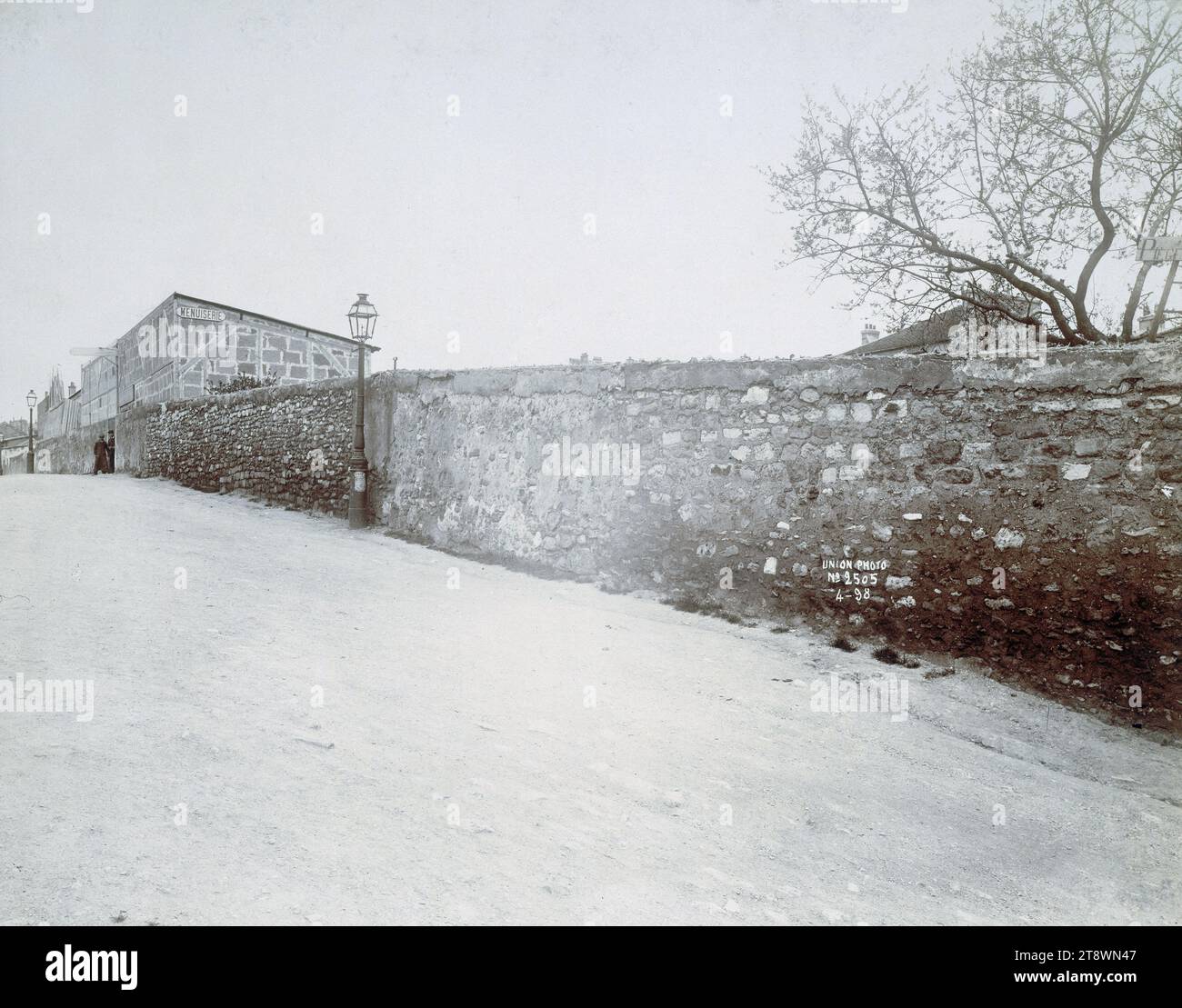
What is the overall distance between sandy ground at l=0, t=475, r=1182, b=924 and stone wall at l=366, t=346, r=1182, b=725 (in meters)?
0.48

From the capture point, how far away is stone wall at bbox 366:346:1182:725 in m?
5.06

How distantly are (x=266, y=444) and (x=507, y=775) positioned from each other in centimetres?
1092

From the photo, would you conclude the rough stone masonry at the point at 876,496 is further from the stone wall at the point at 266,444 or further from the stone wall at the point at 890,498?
the stone wall at the point at 266,444

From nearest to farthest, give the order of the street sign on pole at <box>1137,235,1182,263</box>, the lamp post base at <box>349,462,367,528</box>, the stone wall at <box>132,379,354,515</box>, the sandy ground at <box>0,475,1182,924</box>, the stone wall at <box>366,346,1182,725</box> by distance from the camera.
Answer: the sandy ground at <box>0,475,1182,924</box>
the stone wall at <box>366,346,1182,725</box>
the street sign on pole at <box>1137,235,1182,263</box>
the lamp post base at <box>349,462,367,528</box>
the stone wall at <box>132,379,354,515</box>

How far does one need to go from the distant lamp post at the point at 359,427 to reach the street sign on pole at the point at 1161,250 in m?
9.67

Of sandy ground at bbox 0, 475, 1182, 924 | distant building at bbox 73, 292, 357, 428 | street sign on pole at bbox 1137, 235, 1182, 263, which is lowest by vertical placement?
sandy ground at bbox 0, 475, 1182, 924

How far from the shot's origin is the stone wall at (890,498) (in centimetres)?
506

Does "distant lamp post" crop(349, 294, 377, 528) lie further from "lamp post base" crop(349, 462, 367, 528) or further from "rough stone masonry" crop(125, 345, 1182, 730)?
"rough stone masonry" crop(125, 345, 1182, 730)

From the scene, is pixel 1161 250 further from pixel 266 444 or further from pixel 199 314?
pixel 199 314

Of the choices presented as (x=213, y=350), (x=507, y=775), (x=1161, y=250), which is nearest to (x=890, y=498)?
(x=507, y=775)

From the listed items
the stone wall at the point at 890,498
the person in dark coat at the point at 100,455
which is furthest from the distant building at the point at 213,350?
the stone wall at the point at 890,498

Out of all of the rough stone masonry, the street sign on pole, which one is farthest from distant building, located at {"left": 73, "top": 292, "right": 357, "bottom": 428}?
the street sign on pole
